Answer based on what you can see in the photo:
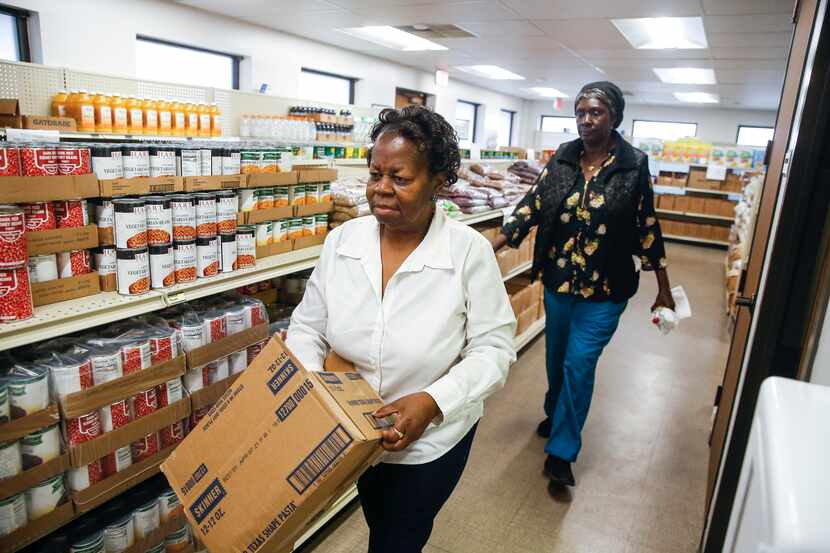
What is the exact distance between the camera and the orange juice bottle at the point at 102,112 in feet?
14.3

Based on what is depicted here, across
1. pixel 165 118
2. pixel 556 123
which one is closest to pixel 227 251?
pixel 165 118

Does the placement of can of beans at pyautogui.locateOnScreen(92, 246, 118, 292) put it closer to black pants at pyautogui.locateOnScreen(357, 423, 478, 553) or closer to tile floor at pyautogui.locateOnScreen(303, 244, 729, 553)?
black pants at pyautogui.locateOnScreen(357, 423, 478, 553)

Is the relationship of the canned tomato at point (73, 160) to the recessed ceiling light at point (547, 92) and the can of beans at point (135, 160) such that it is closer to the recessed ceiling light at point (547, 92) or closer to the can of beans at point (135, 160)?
the can of beans at point (135, 160)

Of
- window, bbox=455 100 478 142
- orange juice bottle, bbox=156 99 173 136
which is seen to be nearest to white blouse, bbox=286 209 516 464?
orange juice bottle, bbox=156 99 173 136

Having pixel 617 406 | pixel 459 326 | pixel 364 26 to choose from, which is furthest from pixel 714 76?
pixel 459 326

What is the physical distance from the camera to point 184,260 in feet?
5.68

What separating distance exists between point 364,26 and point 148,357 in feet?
22.0

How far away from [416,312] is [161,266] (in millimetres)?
847

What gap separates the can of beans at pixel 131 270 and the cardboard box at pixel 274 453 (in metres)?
0.56

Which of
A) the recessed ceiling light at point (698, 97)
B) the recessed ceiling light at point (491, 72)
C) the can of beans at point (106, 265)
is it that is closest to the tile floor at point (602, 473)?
the can of beans at point (106, 265)

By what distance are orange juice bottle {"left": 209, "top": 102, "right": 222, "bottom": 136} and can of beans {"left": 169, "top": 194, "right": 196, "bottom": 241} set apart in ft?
13.0

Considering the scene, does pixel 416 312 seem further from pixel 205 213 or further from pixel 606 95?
pixel 606 95

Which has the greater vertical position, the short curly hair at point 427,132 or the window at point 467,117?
the window at point 467,117

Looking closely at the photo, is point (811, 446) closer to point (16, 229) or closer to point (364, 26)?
point (16, 229)
